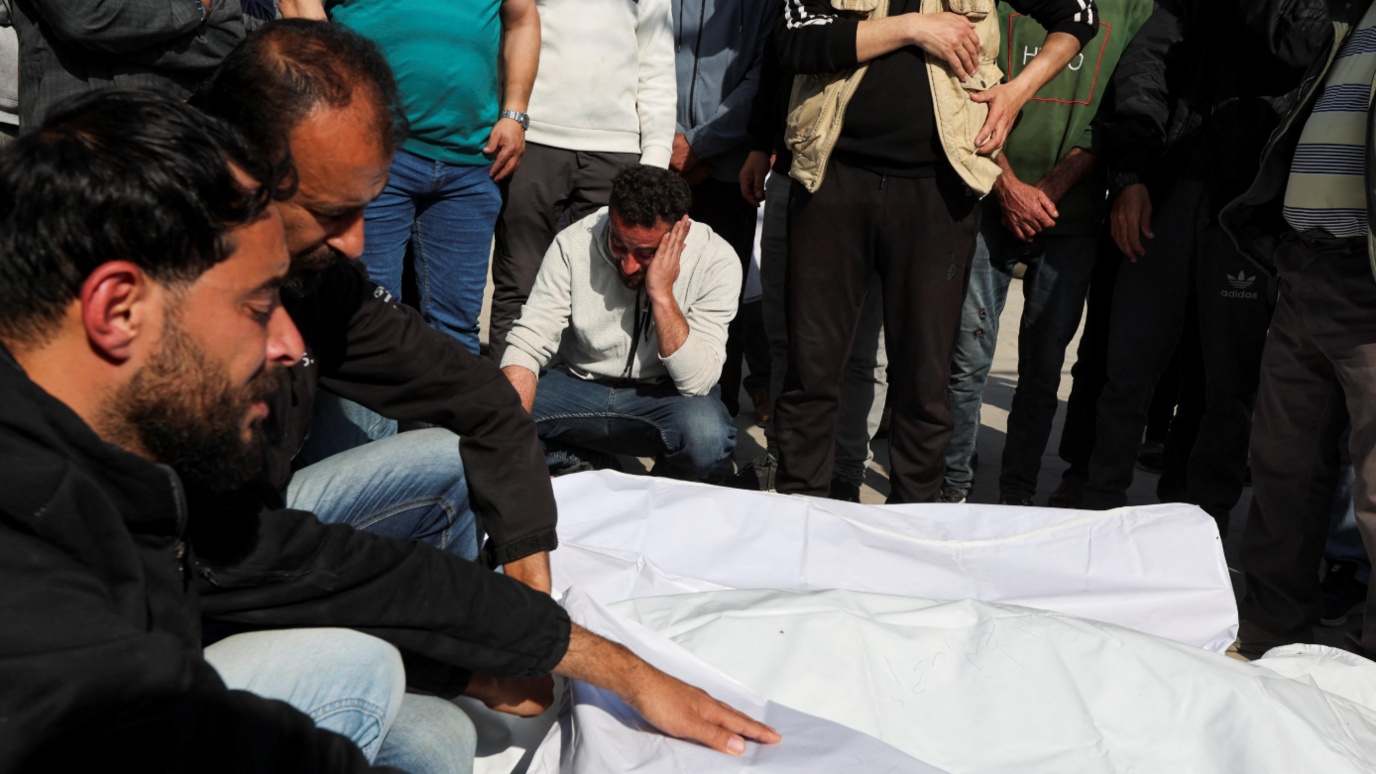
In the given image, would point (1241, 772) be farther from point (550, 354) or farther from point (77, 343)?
point (550, 354)

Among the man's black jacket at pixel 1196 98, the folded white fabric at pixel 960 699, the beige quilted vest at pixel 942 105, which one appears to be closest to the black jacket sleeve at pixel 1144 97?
the man's black jacket at pixel 1196 98

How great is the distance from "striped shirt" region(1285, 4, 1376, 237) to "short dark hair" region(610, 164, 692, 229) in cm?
164

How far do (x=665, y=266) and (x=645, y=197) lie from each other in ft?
0.73

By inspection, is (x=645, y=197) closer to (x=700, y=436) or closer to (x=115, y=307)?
(x=700, y=436)

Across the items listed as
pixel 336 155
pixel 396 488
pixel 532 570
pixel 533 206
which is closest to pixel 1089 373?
pixel 533 206

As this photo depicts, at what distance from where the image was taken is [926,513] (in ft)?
7.79

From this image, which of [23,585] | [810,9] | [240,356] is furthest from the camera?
[810,9]

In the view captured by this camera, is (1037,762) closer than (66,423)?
No

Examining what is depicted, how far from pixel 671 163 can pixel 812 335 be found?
1.18 meters

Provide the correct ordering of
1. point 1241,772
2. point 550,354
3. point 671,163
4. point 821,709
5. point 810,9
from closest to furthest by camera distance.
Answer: point 1241,772, point 821,709, point 810,9, point 550,354, point 671,163

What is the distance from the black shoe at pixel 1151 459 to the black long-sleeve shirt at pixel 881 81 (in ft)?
6.39

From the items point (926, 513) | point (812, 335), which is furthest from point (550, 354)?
point (926, 513)

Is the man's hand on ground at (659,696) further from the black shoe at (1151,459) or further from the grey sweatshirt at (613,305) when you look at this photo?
the black shoe at (1151,459)

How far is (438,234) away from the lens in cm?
322
